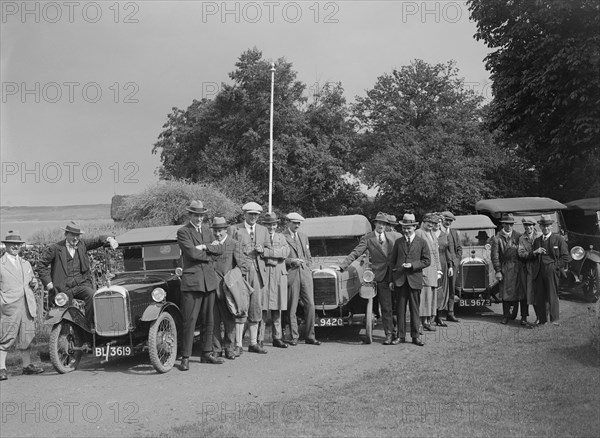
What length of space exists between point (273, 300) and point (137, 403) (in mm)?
3376

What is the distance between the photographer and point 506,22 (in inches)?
795

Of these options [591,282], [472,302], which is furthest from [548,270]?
[591,282]

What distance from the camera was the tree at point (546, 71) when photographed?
55.6ft

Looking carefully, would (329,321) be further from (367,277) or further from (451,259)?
(451,259)

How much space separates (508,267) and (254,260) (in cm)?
516

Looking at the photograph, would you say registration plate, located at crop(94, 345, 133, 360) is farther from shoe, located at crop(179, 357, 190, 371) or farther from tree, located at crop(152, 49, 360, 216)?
tree, located at crop(152, 49, 360, 216)

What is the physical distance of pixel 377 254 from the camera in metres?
10.6

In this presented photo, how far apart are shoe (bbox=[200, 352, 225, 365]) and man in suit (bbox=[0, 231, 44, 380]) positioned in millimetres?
2219

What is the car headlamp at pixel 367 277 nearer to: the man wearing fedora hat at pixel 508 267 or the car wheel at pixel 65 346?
the man wearing fedora hat at pixel 508 267

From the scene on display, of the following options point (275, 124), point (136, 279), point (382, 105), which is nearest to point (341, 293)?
point (136, 279)

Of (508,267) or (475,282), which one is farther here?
(475,282)
